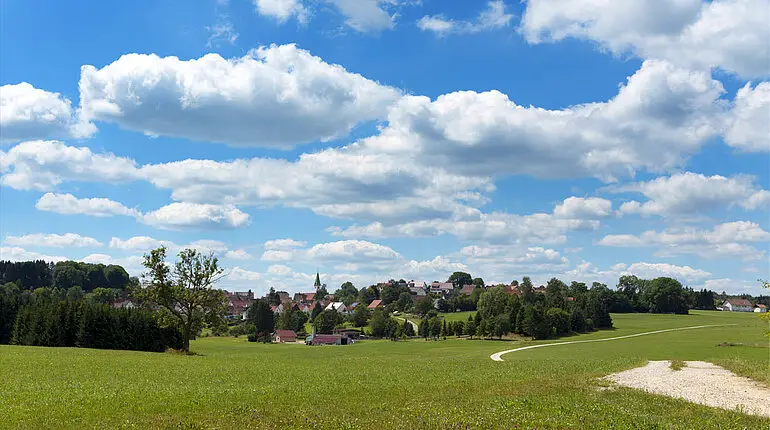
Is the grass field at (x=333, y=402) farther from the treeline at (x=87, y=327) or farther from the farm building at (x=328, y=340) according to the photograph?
the farm building at (x=328, y=340)

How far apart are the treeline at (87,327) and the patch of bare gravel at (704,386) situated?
59282 mm

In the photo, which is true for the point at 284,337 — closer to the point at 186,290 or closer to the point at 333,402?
the point at 186,290

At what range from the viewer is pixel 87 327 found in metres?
70.2

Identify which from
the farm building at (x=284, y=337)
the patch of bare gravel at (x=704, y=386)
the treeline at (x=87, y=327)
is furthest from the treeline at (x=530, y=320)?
Result: the patch of bare gravel at (x=704, y=386)

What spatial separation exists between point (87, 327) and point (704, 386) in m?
67.3

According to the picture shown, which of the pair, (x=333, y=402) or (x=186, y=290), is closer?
(x=333, y=402)

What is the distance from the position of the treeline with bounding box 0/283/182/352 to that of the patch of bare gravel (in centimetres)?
5928

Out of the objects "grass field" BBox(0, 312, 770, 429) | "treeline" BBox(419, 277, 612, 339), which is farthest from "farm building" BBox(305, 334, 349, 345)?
"grass field" BBox(0, 312, 770, 429)

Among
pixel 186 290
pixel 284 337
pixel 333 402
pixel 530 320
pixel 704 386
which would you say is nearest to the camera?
pixel 333 402

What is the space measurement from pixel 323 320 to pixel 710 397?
507 ft

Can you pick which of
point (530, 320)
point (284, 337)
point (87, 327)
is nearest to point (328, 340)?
point (284, 337)

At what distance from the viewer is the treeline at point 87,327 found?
7019cm

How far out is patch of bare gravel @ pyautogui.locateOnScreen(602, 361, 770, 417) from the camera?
2256 centimetres

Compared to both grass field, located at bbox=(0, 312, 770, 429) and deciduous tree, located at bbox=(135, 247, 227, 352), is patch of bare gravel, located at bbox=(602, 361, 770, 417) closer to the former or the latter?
grass field, located at bbox=(0, 312, 770, 429)
